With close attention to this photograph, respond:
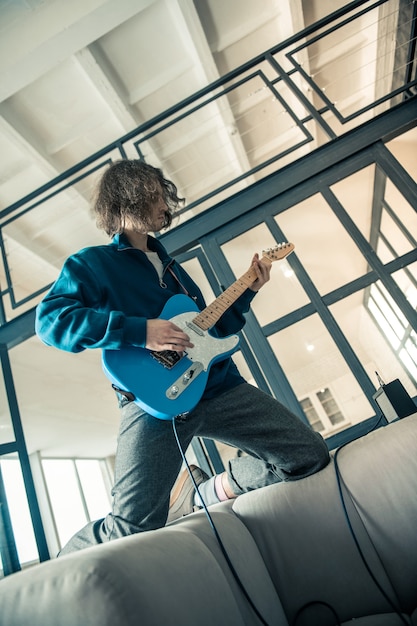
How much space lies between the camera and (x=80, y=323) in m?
1.09

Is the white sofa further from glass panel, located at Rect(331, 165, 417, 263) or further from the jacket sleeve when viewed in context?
glass panel, located at Rect(331, 165, 417, 263)

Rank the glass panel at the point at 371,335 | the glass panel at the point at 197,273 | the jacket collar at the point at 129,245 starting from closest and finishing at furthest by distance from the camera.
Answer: the jacket collar at the point at 129,245, the glass panel at the point at 197,273, the glass panel at the point at 371,335

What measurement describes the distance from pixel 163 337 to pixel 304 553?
2.06 feet

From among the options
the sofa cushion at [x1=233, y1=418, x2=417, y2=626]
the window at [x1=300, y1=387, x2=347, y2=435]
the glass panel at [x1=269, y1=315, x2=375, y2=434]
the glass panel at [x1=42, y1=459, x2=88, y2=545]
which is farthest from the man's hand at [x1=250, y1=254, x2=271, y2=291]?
the glass panel at [x1=42, y1=459, x2=88, y2=545]

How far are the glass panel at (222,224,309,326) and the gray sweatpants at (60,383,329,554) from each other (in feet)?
8.87

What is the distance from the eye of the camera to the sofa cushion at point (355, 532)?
0.86 m

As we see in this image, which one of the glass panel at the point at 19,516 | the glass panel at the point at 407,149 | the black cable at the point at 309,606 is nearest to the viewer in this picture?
the black cable at the point at 309,606

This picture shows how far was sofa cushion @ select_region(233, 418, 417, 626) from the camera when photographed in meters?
0.86

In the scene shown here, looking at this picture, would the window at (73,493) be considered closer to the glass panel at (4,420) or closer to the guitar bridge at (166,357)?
the glass panel at (4,420)

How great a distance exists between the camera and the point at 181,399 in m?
1.13

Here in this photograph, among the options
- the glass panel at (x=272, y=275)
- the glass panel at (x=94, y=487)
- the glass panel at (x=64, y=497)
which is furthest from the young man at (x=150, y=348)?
the glass panel at (x=94, y=487)

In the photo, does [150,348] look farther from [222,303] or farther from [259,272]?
[259,272]

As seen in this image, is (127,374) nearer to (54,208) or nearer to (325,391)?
(54,208)

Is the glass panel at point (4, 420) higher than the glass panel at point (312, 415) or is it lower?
higher
